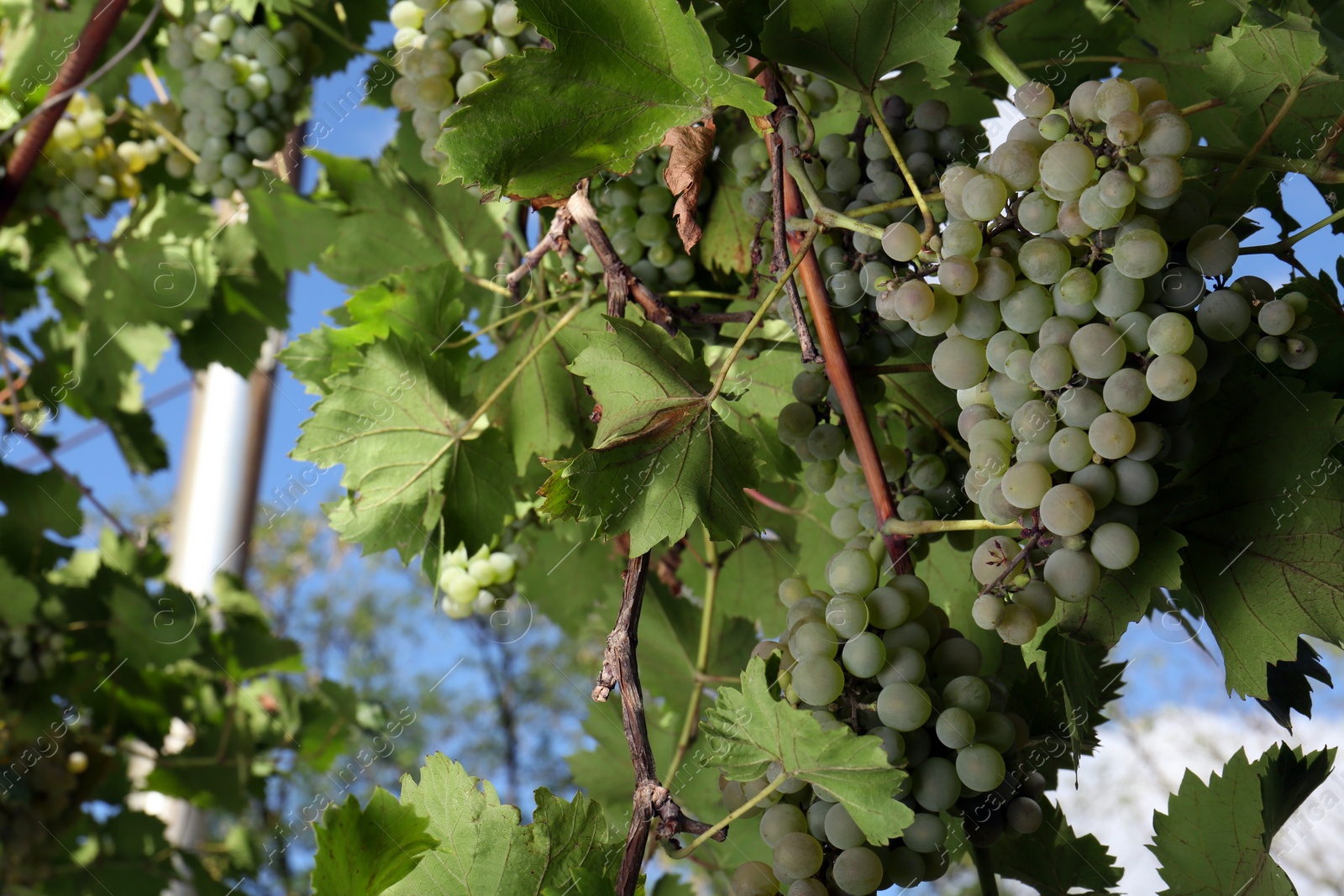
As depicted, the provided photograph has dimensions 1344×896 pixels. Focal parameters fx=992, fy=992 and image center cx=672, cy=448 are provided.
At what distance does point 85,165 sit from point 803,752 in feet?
3.30

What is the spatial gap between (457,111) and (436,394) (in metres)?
0.20

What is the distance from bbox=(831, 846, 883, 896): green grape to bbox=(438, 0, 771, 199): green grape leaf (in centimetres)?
24

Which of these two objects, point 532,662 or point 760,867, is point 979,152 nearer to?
point 760,867

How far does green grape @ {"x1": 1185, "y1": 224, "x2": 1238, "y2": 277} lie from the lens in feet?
1.01

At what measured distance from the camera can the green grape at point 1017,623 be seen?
31 centimetres

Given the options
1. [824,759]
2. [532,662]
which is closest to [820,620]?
[824,759]

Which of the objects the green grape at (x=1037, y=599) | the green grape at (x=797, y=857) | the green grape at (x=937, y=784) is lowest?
the green grape at (x=937, y=784)

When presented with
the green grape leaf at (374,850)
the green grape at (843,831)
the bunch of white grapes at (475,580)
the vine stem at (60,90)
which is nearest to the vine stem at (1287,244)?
the green grape at (843,831)

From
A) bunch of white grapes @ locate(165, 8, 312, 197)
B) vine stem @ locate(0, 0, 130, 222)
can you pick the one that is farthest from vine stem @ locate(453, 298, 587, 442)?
vine stem @ locate(0, 0, 130, 222)

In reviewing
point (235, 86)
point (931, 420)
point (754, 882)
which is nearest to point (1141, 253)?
point (931, 420)

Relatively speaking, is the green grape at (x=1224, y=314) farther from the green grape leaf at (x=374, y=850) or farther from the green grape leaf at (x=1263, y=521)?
the green grape leaf at (x=374, y=850)

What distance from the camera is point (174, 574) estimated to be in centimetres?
220

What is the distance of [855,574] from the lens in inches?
13.6

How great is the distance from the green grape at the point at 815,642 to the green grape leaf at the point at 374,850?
15cm
